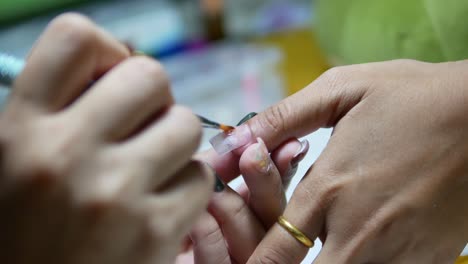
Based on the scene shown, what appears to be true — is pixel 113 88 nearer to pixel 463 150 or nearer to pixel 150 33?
pixel 463 150

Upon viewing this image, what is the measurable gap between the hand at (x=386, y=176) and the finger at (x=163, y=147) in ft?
0.65

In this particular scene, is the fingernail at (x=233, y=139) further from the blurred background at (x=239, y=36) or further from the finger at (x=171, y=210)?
the blurred background at (x=239, y=36)

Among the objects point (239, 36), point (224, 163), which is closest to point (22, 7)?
point (239, 36)

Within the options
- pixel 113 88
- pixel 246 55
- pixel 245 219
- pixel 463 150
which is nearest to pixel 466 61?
pixel 463 150

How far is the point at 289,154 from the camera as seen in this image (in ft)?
1.87

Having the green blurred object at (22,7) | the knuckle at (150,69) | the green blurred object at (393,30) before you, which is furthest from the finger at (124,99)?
the green blurred object at (22,7)

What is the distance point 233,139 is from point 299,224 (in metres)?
0.12

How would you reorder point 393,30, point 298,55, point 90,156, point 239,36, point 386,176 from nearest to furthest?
1. point 90,156
2. point 386,176
3. point 393,30
4. point 298,55
5. point 239,36

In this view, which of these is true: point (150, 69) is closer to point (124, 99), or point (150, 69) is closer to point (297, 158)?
point (124, 99)

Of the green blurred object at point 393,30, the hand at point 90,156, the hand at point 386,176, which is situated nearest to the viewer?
the hand at point 90,156

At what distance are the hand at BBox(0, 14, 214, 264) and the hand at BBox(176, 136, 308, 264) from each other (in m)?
0.18

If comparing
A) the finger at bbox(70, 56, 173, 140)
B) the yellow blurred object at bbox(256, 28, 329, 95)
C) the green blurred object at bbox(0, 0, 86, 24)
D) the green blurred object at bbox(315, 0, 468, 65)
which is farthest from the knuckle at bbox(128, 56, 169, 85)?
the green blurred object at bbox(0, 0, 86, 24)

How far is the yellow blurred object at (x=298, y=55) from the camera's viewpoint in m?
A: 0.99

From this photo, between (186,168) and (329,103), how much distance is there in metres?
0.22
